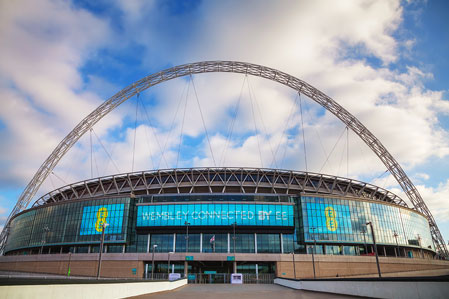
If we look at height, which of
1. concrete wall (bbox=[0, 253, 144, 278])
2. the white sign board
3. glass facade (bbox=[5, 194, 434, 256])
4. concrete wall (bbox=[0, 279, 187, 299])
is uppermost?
glass facade (bbox=[5, 194, 434, 256])

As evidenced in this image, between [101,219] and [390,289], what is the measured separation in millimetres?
72242

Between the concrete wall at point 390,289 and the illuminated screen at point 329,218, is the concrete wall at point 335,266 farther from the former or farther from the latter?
the concrete wall at point 390,289

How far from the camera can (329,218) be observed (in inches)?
2849

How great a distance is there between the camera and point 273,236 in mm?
71688

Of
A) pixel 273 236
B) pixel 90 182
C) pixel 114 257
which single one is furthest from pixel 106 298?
pixel 90 182

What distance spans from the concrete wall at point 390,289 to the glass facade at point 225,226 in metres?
48.7

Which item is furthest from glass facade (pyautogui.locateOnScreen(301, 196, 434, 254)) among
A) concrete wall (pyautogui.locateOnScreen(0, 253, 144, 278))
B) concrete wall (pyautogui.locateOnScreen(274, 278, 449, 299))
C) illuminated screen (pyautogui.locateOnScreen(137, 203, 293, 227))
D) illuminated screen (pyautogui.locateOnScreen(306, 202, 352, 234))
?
concrete wall (pyautogui.locateOnScreen(274, 278, 449, 299))

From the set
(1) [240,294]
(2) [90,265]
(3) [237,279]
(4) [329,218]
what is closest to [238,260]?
(3) [237,279]

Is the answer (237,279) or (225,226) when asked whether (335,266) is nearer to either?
(237,279)

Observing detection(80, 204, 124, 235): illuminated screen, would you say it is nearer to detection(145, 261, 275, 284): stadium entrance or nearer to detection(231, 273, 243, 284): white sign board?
detection(145, 261, 275, 284): stadium entrance

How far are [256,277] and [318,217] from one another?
26.3 m

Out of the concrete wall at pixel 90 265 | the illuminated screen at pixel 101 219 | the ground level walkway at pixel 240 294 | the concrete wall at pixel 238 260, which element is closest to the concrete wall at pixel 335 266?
the concrete wall at pixel 238 260

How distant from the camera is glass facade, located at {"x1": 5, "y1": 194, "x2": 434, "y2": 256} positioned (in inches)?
2763

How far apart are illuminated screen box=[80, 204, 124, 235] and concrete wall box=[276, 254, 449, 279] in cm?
3991
